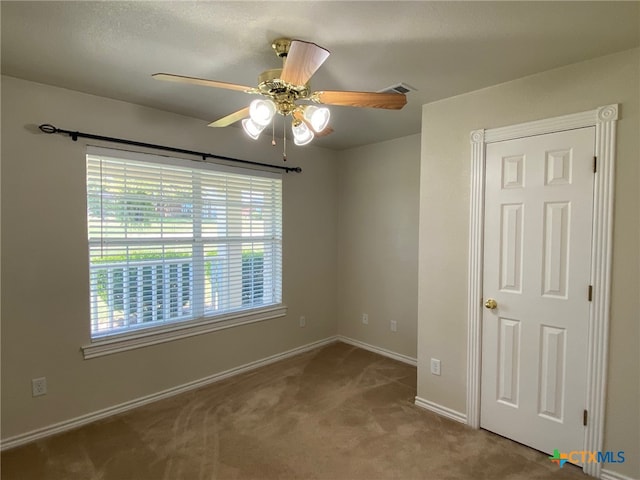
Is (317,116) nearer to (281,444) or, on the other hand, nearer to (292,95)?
(292,95)

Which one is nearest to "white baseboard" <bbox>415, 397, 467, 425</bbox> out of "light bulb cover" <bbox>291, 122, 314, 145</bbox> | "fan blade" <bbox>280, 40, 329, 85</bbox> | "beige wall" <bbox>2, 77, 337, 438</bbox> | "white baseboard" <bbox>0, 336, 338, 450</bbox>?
"white baseboard" <bbox>0, 336, 338, 450</bbox>

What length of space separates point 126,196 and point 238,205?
3.28ft

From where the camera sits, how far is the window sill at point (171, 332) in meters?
2.57

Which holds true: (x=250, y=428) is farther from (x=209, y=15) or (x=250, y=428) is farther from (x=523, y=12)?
(x=523, y=12)

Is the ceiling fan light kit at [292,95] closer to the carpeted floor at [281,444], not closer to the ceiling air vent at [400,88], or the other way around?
the ceiling air vent at [400,88]

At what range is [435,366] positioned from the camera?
106 inches

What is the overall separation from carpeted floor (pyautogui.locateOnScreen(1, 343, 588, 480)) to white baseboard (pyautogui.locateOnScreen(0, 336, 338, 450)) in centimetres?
6

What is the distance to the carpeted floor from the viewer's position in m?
2.01

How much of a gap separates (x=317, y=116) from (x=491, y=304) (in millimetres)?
1738

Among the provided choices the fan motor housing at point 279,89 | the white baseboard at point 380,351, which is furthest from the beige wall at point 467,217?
the fan motor housing at point 279,89

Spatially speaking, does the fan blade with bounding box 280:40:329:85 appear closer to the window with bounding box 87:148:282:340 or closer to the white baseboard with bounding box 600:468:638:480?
the window with bounding box 87:148:282:340

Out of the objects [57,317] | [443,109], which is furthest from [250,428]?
[443,109]

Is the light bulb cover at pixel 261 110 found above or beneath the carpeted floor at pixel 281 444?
above

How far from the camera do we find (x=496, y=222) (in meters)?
2.34
